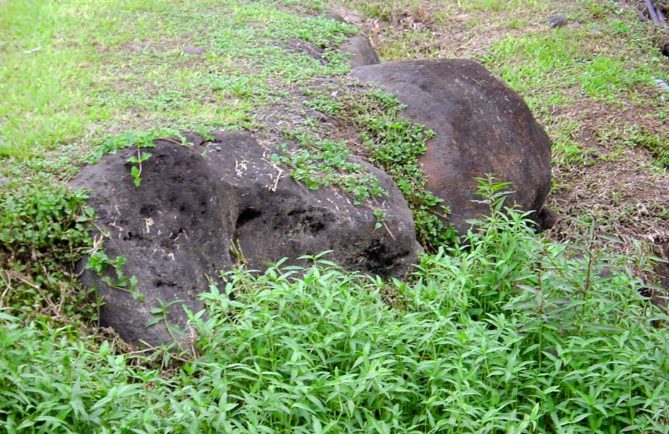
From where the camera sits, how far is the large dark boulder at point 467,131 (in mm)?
6699

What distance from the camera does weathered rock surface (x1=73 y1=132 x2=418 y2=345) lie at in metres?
4.78

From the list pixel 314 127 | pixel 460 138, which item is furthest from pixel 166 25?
pixel 460 138

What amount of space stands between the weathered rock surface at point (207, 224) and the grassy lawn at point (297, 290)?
134 mm

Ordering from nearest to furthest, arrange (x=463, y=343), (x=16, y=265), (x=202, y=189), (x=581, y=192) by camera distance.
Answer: (x=463, y=343), (x=16, y=265), (x=202, y=189), (x=581, y=192)

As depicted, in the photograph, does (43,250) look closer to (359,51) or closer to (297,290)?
(297,290)

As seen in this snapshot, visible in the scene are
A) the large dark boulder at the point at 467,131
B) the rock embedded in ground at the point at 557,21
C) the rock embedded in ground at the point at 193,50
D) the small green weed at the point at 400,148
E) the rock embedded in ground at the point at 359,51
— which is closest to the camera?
the small green weed at the point at 400,148

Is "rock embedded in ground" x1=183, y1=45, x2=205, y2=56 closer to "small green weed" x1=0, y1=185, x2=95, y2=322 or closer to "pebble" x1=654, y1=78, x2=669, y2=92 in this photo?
"small green weed" x1=0, y1=185, x2=95, y2=322

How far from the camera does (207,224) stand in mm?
5117

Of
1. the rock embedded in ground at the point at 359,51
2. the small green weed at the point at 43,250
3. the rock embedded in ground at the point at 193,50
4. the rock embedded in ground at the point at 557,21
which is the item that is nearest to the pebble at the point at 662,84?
the rock embedded in ground at the point at 557,21

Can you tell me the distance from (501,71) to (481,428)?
23.3 ft

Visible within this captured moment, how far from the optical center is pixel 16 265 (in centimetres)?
453

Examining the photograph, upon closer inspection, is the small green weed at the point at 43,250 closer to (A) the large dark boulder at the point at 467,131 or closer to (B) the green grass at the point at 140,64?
(B) the green grass at the point at 140,64

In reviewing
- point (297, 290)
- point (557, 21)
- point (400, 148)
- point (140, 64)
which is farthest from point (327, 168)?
point (557, 21)

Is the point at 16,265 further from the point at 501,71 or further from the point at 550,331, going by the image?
the point at 501,71
